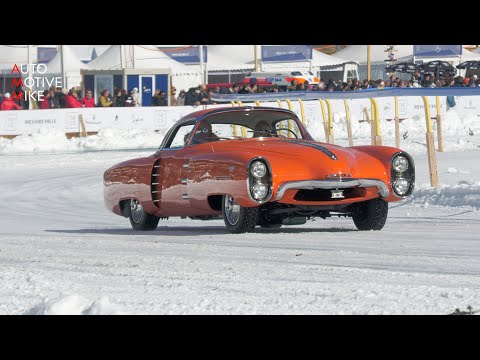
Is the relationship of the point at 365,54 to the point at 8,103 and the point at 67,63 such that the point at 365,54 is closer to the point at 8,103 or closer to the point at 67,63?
the point at 67,63

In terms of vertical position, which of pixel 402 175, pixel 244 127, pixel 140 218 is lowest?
pixel 140 218

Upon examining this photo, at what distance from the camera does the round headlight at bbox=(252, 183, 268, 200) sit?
413 inches

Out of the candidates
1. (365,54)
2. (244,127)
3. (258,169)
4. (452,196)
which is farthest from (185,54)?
(258,169)

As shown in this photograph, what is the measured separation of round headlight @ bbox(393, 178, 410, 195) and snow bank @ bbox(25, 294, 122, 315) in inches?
215

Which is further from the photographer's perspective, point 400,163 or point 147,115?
point 147,115

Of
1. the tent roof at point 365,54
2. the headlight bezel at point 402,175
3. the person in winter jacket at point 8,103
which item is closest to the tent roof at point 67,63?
the tent roof at point 365,54

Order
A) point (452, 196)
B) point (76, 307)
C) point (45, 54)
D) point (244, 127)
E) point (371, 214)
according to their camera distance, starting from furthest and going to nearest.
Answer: point (45, 54)
point (452, 196)
point (244, 127)
point (371, 214)
point (76, 307)

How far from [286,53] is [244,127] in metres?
41.6

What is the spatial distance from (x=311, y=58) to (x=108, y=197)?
40038mm

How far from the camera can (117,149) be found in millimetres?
31281

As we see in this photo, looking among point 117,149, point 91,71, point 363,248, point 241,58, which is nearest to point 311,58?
point 241,58

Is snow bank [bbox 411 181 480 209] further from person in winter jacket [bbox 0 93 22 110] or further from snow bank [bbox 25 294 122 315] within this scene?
person in winter jacket [bbox 0 93 22 110]

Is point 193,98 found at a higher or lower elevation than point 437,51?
lower

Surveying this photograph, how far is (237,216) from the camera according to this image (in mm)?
11047
